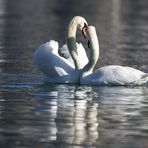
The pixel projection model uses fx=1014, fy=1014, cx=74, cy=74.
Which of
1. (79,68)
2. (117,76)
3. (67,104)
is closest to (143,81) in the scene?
(117,76)

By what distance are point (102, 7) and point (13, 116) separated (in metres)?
38.7

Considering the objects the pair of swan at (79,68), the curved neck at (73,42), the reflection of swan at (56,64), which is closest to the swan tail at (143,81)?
the pair of swan at (79,68)

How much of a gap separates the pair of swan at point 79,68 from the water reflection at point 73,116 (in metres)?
0.20

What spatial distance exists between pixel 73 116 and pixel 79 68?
14.7 ft

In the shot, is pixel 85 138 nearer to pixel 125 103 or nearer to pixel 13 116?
pixel 13 116

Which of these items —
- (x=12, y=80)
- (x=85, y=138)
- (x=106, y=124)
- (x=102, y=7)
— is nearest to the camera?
(x=85, y=138)

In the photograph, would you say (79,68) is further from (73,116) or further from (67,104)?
(73,116)

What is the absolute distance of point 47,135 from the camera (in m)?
13.3

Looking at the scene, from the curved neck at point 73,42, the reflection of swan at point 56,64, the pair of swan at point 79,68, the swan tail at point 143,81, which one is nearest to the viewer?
the swan tail at point 143,81

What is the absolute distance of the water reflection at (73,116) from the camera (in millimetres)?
13102

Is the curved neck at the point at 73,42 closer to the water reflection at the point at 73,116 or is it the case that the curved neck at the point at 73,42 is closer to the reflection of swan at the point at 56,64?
the reflection of swan at the point at 56,64

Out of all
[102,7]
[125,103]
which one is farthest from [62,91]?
[102,7]

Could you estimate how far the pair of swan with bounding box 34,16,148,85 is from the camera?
60.5 ft

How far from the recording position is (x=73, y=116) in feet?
49.4
